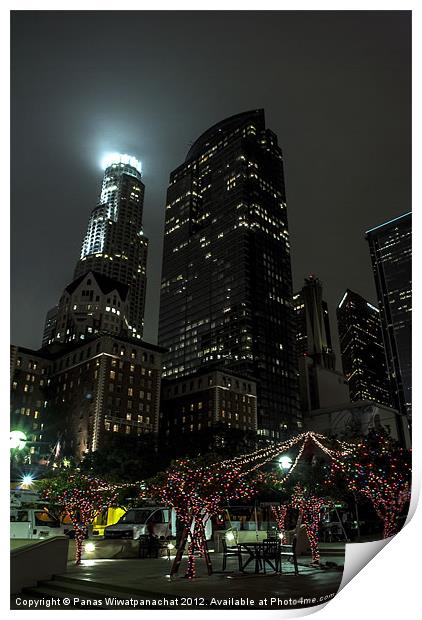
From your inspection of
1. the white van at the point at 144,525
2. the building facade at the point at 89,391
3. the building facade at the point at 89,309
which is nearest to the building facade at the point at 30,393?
the building facade at the point at 89,391

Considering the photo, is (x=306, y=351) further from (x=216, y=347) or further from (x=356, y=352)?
(x=216, y=347)

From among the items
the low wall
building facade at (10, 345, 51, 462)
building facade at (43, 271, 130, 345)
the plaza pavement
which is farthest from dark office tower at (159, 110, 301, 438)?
the low wall

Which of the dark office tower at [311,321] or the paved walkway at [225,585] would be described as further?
the dark office tower at [311,321]

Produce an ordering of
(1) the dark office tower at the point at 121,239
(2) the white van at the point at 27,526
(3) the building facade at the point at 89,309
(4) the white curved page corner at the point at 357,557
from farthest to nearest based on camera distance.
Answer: (1) the dark office tower at the point at 121,239, (3) the building facade at the point at 89,309, (2) the white van at the point at 27,526, (4) the white curved page corner at the point at 357,557

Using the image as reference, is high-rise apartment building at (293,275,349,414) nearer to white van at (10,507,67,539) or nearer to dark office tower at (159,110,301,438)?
dark office tower at (159,110,301,438)

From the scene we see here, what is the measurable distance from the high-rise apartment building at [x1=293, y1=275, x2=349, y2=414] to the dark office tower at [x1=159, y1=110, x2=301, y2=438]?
631 cm

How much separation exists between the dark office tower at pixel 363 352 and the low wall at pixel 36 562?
162m

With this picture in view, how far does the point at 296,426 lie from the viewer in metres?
87.0

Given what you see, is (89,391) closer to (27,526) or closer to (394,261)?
(27,526)

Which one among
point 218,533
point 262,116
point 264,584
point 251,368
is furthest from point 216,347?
point 264,584

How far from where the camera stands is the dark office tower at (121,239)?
126 m

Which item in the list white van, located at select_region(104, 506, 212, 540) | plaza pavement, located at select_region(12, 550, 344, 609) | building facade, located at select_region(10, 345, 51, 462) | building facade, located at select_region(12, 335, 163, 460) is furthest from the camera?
building facade, located at select_region(10, 345, 51, 462)

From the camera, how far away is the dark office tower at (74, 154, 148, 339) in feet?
414

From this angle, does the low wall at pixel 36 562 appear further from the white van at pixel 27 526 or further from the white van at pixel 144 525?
the white van at pixel 144 525
